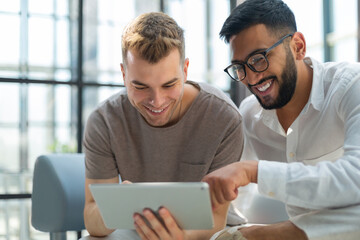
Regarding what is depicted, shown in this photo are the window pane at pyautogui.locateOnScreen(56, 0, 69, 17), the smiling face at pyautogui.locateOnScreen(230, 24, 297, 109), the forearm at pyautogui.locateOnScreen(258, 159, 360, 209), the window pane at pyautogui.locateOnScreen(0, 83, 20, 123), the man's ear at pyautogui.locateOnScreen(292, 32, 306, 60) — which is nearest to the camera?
the forearm at pyautogui.locateOnScreen(258, 159, 360, 209)

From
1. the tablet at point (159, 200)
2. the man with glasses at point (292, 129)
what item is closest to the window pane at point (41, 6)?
the man with glasses at point (292, 129)

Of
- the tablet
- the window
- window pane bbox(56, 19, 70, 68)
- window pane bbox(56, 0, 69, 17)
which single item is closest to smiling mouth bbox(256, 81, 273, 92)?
the tablet

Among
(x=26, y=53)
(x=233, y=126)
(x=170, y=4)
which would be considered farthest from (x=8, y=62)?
(x=233, y=126)

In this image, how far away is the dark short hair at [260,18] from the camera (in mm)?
1733

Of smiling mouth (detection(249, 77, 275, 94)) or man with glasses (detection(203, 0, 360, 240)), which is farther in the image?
smiling mouth (detection(249, 77, 275, 94))

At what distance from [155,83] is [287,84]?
1.71ft

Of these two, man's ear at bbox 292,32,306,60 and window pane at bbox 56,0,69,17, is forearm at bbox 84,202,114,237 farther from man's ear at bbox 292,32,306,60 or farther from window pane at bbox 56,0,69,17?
window pane at bbox 56,0,69,17

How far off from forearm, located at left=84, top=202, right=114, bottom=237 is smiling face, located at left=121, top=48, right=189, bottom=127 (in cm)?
45

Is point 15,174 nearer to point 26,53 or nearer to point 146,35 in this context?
point 26,53

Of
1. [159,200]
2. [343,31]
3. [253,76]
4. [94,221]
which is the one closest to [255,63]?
[253,76]

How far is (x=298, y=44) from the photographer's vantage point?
1814 mm

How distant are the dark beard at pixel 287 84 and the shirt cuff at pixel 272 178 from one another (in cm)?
48

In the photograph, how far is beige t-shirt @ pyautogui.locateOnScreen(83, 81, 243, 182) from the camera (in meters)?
1.81

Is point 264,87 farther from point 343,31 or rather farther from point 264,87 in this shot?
point 343,31
